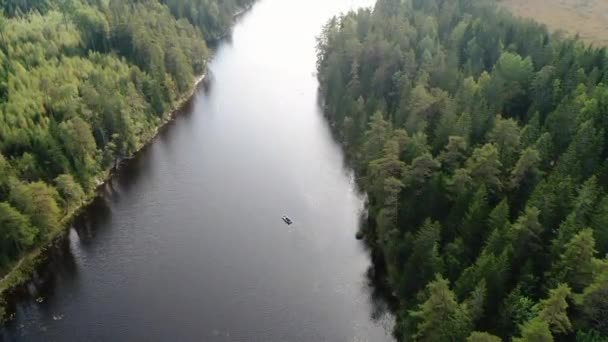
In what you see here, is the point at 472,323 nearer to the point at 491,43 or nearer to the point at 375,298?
the point at 375,298

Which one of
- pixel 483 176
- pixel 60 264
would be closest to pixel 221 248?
pixel 60 264

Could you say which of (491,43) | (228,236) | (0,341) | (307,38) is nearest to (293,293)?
(228,236)

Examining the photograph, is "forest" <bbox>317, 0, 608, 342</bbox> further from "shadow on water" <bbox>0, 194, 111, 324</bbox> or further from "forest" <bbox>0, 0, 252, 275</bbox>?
"shadow on water" <bbox>0, 194, 111, 324</bbox>

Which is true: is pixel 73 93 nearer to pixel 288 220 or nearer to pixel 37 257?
pixel 37 257

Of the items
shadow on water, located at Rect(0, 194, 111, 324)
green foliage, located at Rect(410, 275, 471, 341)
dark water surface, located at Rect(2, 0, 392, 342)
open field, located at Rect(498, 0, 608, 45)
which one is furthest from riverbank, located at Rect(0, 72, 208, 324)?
open field, located at Rect(498, 0, 608, 45)

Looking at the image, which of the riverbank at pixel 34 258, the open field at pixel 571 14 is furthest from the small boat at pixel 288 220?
the open field at pixel 571 14

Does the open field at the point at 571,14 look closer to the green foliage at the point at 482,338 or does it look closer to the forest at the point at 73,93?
the forest at the point at 73,93
